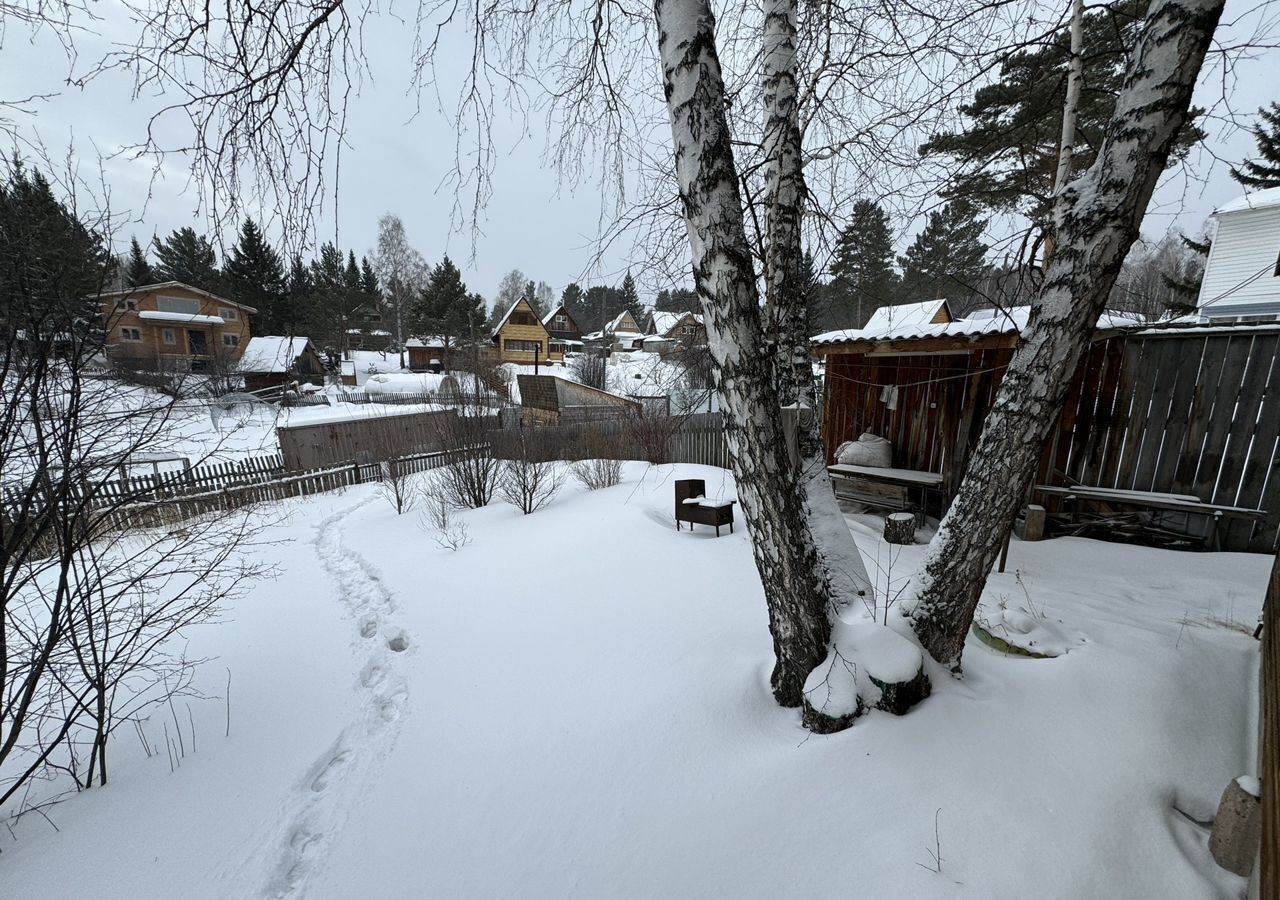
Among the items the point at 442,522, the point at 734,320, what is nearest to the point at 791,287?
the point at 734,320

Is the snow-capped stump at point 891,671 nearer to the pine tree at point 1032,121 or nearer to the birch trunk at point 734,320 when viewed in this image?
the birch trunk at point 734,320

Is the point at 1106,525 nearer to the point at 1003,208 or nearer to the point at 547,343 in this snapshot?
the point at 1003,208

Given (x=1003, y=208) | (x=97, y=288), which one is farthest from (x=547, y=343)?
(x=97, y=288)

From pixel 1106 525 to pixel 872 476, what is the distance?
2326mm

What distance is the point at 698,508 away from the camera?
507 centimetres

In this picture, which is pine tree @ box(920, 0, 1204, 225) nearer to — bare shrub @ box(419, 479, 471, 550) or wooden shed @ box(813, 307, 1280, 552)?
wooden shed @ box(813, 307, 1280, 552)

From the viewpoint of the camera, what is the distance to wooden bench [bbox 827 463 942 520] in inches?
230

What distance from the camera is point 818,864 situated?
156 centimetres

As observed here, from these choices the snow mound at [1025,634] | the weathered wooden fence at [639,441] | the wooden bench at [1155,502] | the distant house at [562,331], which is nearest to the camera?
the snow mound at [1025,634]

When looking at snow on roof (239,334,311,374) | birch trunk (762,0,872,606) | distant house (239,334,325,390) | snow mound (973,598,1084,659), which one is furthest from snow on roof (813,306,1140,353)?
snow on roof (239,334,311,374)

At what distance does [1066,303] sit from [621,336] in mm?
42652

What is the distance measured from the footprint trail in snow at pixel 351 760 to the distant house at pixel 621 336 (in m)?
33.9

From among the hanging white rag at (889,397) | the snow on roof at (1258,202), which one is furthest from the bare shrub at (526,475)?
the snow on roof at (1258,202)

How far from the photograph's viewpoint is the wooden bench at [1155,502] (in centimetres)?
421
